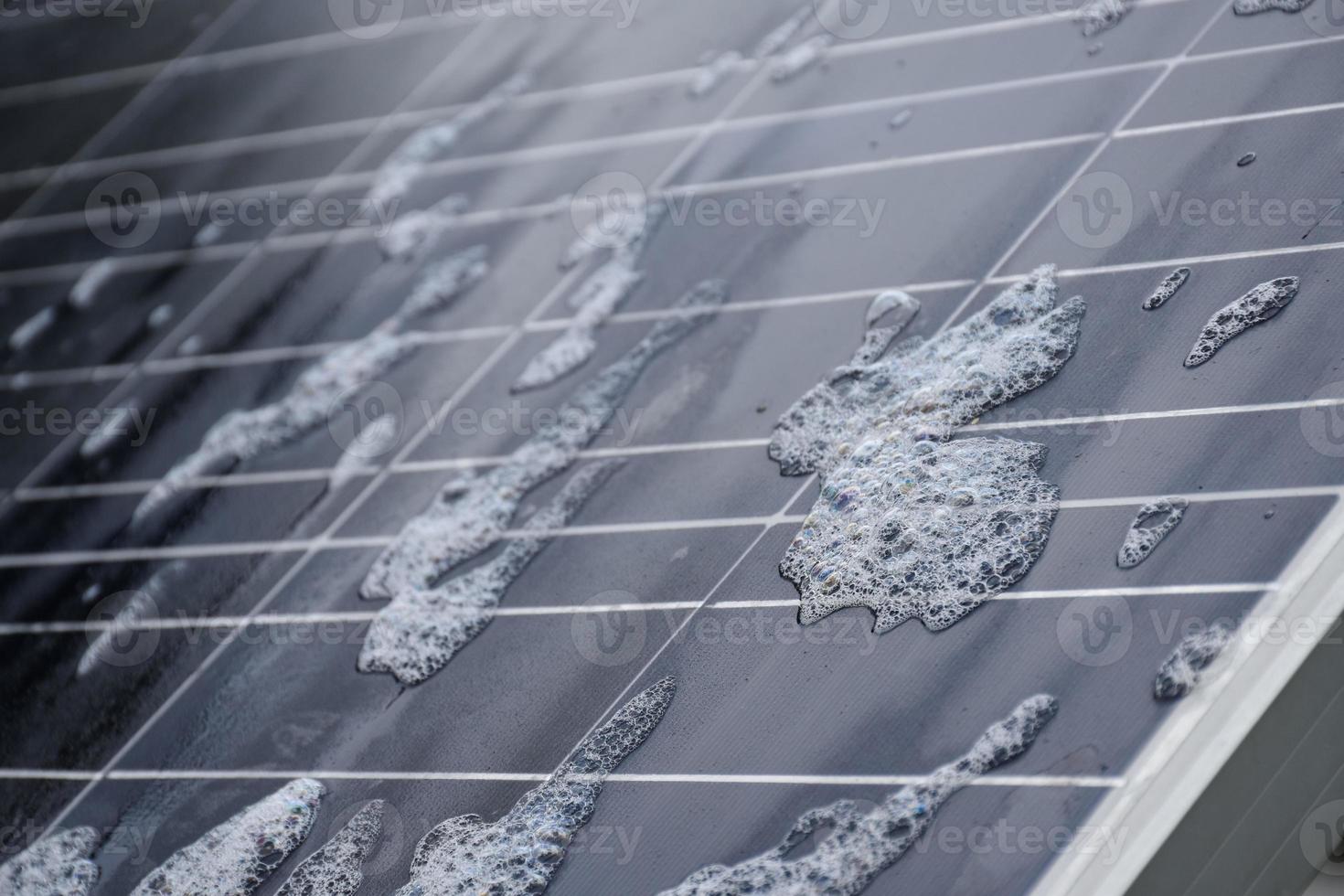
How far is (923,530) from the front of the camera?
7.58 ft

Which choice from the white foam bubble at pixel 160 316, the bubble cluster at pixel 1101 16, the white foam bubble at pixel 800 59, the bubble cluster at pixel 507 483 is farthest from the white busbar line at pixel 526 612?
the white foam bubble at pixel 800 59

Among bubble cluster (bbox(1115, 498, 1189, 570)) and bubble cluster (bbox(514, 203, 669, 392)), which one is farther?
bubble cluster (bbox(514, 203, 669, 392))

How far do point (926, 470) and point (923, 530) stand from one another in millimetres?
150

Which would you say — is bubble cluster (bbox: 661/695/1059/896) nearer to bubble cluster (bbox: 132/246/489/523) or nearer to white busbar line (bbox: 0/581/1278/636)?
white busbar line (bbox: 0/581/1278/636)

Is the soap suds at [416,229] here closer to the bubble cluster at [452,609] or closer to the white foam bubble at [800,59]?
the white foam bubble at [800,59]

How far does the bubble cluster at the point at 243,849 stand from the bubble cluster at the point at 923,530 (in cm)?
113

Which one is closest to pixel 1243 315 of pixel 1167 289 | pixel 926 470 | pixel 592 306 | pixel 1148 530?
pixel 1167 289

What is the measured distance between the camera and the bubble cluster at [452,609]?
2559 mm

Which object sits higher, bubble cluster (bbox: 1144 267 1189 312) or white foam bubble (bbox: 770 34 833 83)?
white foam bubble (bbox: 770 34 833 83)

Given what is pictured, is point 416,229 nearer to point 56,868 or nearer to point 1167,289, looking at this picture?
point 56,868

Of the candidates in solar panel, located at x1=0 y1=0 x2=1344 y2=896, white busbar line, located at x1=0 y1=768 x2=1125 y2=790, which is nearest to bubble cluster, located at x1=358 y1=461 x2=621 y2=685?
solar panel, located at x1=0 y1=0 x2=1344 y2=896

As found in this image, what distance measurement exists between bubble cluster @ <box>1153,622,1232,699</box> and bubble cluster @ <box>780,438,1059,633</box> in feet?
1.03

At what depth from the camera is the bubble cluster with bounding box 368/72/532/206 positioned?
3.73 metres

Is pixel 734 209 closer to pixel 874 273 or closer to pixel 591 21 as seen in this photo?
pixel 874 273
